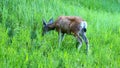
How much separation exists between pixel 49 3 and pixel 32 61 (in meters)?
7.00

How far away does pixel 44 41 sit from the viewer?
11.4 metres

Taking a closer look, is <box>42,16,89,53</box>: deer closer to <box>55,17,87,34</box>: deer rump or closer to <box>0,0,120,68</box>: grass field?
<box>55,17,87,34</box>: deer rump

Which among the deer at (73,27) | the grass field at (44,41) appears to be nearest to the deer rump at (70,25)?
the deer at (73,27)

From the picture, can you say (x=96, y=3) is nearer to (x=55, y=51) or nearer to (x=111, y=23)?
(x=111, y=23)

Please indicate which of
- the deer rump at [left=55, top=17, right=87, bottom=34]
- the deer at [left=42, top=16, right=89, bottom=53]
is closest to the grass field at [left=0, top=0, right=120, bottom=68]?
the deer at [left=42, top=16, right=89, bottom=53]

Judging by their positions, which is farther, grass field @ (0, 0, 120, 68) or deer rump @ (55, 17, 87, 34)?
deer rump @ (55, 17, 87, 34)

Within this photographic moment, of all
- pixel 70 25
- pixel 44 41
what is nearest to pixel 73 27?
pixel 70 25

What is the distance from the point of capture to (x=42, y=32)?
41.4 feet

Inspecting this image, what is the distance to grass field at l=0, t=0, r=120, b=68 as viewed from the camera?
31.1 feet

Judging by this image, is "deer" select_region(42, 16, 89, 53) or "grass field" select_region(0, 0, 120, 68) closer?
"grass field" select_region(0, 0, 120, 68)

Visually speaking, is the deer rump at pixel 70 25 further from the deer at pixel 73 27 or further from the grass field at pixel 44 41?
the grass field at pixel 44 41

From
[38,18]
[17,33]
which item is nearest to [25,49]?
[17,33]

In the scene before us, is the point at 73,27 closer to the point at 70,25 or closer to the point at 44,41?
the point at 70,25

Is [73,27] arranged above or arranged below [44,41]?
above
